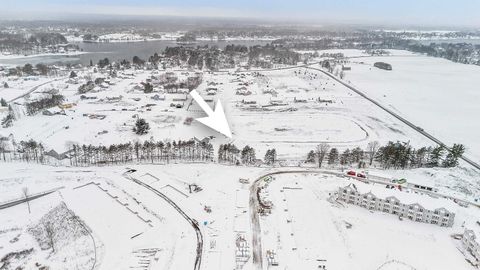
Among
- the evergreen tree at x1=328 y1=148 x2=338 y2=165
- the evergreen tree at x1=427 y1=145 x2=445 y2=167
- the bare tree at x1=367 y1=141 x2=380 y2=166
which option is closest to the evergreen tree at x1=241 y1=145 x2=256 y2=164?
the evergreen tree at x1=328 y1=148 x2=338 y2=165

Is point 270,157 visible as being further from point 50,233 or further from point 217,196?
point 50,233

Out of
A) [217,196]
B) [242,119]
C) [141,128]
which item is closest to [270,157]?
[217,196]

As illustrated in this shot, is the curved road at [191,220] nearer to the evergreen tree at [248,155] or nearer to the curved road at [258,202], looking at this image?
the curved road at [258,202]

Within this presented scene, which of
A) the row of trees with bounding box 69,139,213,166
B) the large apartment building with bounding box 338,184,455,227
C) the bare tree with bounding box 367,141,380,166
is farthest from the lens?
the bare tree with bounding box 367,141,380,166

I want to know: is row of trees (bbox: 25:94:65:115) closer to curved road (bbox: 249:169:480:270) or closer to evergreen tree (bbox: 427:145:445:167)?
curved road (bbox: 249:169:480:270)

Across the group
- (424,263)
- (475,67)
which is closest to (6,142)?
(424,263)

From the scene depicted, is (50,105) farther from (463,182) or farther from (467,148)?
(467,148)

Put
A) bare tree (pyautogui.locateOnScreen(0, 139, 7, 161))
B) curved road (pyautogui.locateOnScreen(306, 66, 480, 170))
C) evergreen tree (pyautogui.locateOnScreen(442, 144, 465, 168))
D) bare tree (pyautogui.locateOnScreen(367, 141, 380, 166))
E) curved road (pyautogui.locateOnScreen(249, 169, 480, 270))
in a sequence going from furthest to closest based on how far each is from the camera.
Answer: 1. curved road (pyautogui.locateOnScreen(306, 66, 480, 170))
2. bare tree (pyautogui.locateOnScreen(367, 141, 380, 166))
3. evergreen tree (pyautogui.locateOnScreen(442, 144, 465, 168))
4. bare tree (pyautogui.locateOnScreen(0, 139, 7, 161))
5. curved road (pyautogui.locateOnScreen(249, 169, 480, 270))

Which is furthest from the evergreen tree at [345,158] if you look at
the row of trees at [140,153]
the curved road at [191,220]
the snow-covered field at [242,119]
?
the curved road at [191,220]

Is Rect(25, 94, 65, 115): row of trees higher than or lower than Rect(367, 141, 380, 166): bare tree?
higher

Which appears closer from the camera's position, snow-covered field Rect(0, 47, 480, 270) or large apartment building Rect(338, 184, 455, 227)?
snow-covered field Rect(0, 47, 480, 270)
